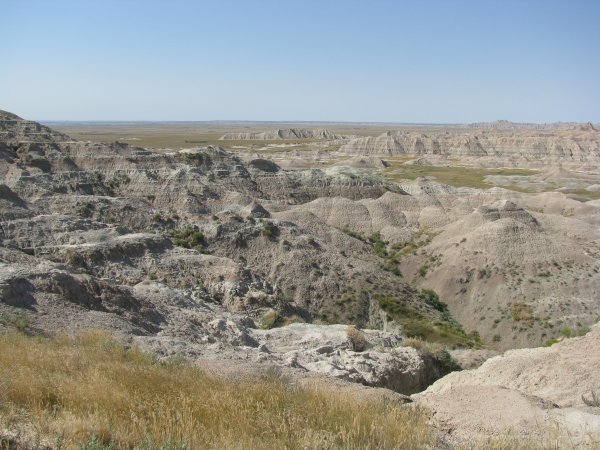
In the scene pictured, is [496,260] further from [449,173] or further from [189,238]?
[449,173]

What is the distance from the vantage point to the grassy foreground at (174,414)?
196 inches

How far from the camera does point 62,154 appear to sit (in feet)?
170

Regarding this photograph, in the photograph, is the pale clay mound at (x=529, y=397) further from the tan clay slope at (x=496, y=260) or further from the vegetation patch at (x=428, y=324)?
the tan clay slope at (x=496, y=260)

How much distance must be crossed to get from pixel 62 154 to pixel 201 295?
33.2 meters

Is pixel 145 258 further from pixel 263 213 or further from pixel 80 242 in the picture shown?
pixel 263 213

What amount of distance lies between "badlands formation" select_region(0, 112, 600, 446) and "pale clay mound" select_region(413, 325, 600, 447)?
49 millimetres

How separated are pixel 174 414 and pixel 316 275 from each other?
27568 millimetres

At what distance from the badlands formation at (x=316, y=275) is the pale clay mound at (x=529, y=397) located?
49 millimetres

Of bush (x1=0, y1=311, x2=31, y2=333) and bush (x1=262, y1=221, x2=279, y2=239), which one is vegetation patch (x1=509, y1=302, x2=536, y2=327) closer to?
bush (x1=262, y1=221, x2=279, y2=239)

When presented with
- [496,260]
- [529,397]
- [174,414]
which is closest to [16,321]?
[174,414]

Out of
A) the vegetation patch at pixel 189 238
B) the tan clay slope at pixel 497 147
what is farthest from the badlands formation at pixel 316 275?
the tan clay slope at pixel 497 147

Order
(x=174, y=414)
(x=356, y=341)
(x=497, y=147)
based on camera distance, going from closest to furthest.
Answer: (x=174, y=414)
(x=356, y=341)
(x=497, y=147)

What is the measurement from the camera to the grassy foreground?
4.98m

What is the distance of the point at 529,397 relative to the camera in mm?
9367
